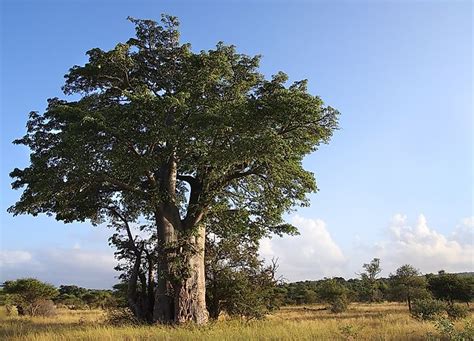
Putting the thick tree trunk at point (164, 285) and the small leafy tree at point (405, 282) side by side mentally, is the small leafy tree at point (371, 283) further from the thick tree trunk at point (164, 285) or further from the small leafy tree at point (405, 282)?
the thick tree trunk at point (164, 285)

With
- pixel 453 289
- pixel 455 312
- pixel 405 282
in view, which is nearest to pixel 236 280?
pixel 455 312

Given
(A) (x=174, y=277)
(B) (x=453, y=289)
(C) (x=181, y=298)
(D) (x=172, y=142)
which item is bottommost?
(B) (x=453, y=289)

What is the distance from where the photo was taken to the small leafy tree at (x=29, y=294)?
117 feet

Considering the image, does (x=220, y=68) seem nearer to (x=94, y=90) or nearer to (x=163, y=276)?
(x=94, y=90)

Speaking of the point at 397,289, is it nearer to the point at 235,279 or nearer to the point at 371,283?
the point at 371,283

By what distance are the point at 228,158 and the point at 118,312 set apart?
10019mm

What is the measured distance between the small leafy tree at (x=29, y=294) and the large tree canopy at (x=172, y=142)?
19.0 m

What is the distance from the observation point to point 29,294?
37375mm

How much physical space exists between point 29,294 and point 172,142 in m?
27.3

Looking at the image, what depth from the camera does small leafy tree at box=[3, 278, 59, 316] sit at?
35522 millimetres

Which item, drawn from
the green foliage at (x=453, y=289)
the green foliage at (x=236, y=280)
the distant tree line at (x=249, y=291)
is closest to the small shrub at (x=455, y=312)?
the distant tree line at (x=249, y=291)

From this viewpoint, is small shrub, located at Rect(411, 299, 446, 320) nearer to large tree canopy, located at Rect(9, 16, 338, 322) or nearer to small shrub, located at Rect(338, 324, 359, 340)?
large tree canopy, located at Rect(9, 16, 338, 322)

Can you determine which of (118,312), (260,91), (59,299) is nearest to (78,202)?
(118,312)

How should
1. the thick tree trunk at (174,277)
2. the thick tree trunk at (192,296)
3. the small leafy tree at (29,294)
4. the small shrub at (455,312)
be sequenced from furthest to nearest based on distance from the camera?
1. the small leafy tree at (29,294)
2. the small shrub at (455,312)
3. the thick tree trunk at (174,277)
4. the thick tree trunk at (192,296)
